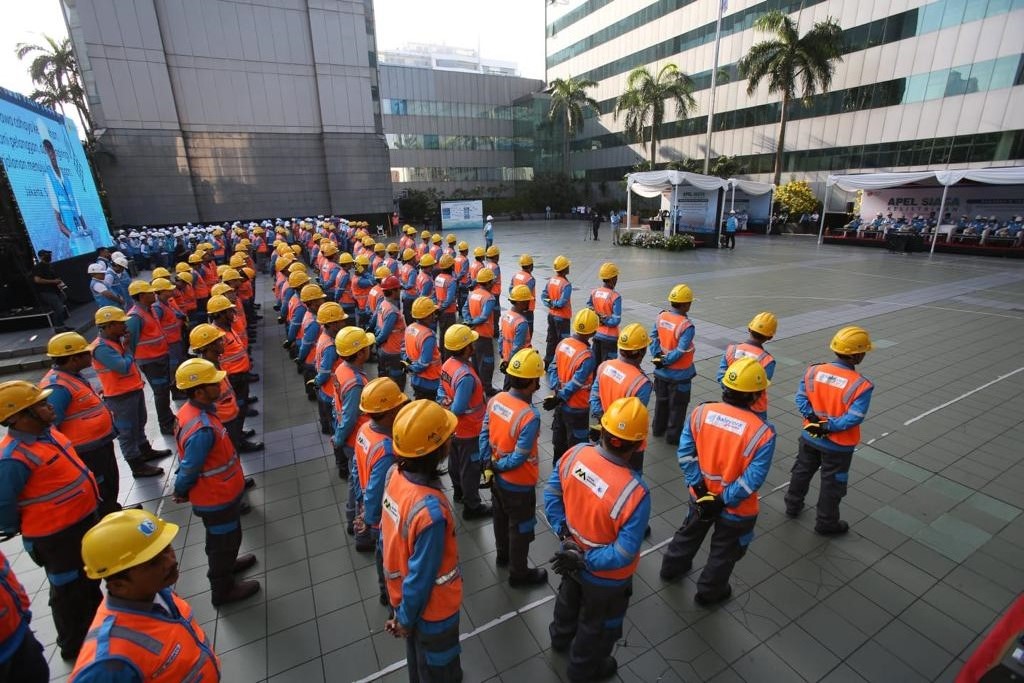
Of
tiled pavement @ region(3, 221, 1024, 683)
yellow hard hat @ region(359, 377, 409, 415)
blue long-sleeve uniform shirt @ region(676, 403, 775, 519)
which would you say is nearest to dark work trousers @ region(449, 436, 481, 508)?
tiled pavement @ region(3, 221, 1024, 683)

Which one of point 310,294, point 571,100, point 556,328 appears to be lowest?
point 556,328

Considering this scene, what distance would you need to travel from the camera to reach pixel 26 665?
2.88 m

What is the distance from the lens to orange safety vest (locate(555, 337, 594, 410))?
5184mm

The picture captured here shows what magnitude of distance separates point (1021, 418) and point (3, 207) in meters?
20.6

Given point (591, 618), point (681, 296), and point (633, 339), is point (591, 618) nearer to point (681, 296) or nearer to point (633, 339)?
point (633, 339)

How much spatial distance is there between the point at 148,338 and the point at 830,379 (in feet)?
28.4

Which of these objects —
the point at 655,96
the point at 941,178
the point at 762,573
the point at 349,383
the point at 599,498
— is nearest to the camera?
the point at 599,498

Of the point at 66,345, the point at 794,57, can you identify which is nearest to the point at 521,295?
the point at 66,345

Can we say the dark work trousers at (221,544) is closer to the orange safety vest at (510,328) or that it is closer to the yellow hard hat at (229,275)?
the orange safety vest at (510,328)

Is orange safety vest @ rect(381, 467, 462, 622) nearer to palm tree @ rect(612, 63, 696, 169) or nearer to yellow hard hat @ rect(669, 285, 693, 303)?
yellow hard hat @ rect(669, 285, 693, 303)

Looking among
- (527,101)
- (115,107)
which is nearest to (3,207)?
(115,107)

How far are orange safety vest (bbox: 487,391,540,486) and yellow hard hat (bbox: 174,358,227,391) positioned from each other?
7.67ft

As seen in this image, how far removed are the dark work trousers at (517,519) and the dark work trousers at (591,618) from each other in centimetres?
73

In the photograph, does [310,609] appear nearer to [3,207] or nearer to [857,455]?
[857,455]
